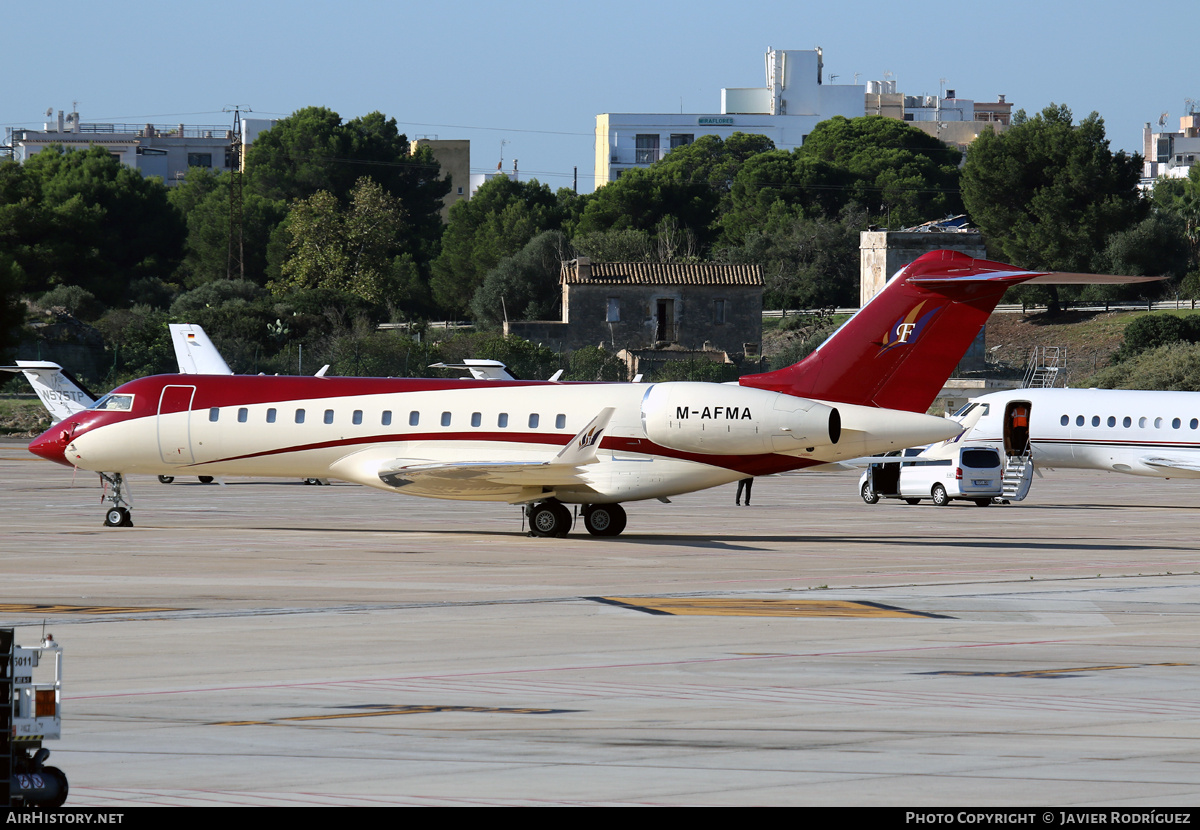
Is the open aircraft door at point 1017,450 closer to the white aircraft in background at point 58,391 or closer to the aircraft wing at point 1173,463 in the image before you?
the aircraft wing at point 1173,463

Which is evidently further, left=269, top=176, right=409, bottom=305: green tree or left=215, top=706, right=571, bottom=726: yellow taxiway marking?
left=269, top=176, right=409, bottom=305: green tree

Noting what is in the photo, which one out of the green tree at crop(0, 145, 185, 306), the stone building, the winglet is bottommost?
the winglet

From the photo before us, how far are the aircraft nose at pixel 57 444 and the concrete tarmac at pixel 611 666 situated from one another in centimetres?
242

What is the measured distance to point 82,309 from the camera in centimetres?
9156

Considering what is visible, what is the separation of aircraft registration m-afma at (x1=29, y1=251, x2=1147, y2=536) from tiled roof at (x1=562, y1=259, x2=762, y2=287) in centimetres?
5785

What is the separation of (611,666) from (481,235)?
107078 millimetres

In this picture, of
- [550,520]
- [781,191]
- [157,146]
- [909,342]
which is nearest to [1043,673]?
[909,342]

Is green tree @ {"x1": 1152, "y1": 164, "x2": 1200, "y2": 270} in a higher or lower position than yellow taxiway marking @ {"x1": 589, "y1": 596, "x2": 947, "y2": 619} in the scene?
higher

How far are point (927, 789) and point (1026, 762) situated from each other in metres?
1.10

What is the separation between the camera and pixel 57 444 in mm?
29781

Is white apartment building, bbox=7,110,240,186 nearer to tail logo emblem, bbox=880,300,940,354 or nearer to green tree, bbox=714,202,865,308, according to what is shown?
green tree, bbox=714,202,865,308

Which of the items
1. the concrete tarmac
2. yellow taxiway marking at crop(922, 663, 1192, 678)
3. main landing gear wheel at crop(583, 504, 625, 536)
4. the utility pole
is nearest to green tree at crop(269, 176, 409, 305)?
the utility pole

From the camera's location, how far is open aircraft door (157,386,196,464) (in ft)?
95.8

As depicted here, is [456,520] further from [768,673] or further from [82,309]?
[82,309]
